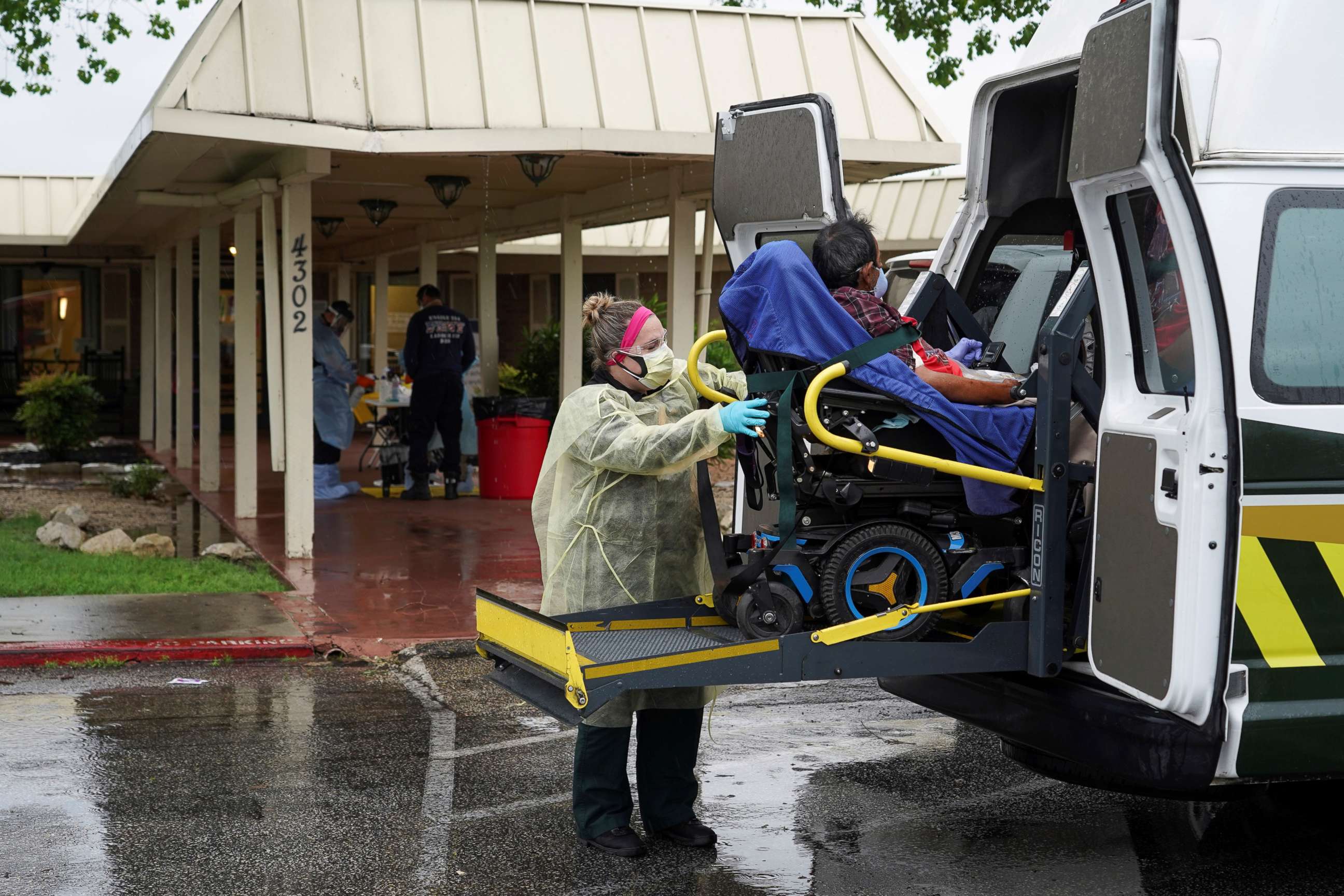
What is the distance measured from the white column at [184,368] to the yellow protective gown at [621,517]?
1400 centimetres

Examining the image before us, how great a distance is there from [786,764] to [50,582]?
18.4 ft

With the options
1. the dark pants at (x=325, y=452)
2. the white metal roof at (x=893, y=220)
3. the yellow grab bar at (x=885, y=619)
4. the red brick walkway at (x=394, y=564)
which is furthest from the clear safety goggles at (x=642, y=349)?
the white metal roof at (x=893, y=220)

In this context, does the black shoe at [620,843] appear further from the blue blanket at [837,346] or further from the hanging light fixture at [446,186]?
the hanging light fixture at [446,186]

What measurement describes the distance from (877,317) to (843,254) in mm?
381

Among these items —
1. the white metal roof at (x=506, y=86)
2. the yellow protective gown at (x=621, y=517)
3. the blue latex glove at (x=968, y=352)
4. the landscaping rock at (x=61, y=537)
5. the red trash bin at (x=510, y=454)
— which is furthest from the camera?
the red trash bin at (x=510, y=454)

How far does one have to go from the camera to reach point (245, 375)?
12.8 m

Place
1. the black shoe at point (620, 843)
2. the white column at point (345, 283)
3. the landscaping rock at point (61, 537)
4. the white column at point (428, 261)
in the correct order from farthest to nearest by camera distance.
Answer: the white column at point (345, 283) < the white column at point (428, 261) < the landscaping rock at point (61, 537) < the black shoe at point (620, 843)

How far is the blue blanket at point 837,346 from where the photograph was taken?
14.0 ft

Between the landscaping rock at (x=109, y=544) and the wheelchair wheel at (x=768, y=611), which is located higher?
the wheelchair wheel at (x=768, y=611)

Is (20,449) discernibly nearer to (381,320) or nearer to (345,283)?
(381,320)

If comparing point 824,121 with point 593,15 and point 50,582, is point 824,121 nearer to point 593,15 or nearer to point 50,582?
point 593,15

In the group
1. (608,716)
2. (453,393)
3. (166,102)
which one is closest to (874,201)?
(453,393)

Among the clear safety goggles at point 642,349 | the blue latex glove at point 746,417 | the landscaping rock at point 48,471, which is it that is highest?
the clear safety goggles at point 642,349

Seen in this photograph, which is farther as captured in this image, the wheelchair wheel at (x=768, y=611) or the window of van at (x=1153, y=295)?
the wheelchair wheel at (x=768, y=611)
